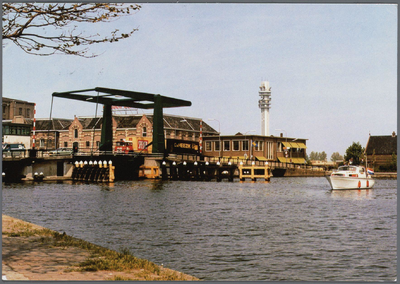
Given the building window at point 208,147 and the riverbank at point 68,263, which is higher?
the building window at point 208,147

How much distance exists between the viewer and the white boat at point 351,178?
44.8 metres

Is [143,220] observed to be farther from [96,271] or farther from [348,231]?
[96,271]

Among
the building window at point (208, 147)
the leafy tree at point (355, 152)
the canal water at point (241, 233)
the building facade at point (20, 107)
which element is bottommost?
the canal water at point (241, 233)

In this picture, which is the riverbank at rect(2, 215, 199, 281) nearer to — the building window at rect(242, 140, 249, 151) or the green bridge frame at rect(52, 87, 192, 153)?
the green bridge frame at rect(52, 87, 192, 153)

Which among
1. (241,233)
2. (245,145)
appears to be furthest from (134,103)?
(241,233)

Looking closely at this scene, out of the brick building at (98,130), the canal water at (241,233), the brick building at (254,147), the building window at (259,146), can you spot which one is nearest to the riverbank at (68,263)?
the canal water at (241,233)

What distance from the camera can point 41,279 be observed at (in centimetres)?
826

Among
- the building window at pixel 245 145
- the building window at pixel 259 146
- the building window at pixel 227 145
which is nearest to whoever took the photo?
the building window at pixel 245 145

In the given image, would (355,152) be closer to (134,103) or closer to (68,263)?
(134,103)

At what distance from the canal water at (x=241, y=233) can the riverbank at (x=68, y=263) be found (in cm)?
238

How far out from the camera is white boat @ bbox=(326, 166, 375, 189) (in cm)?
4481

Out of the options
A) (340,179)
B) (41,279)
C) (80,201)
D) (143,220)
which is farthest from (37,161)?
(41,279)

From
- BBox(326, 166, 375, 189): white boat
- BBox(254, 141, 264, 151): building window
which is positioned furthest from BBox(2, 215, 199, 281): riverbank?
BBox(254, 141, 264, 151): building window

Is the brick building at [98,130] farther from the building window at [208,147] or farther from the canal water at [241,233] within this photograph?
the canal water at [241,233]
